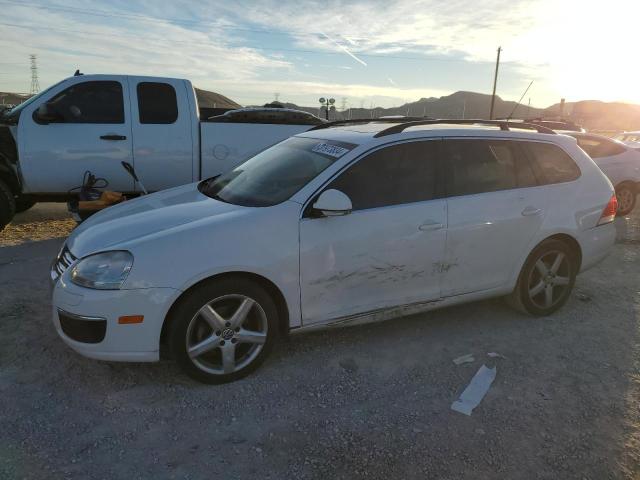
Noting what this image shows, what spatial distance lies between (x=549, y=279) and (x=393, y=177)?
1864mm

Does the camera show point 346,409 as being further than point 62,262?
No

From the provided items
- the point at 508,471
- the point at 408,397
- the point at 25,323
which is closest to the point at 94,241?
the point at 25,323

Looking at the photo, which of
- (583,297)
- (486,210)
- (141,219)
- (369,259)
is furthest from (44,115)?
(583,297)

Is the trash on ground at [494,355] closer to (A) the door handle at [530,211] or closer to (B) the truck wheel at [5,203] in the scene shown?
(A) the door handle at [530,211]

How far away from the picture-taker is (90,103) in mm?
6520

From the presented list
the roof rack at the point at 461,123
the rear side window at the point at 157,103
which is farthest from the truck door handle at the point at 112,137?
the roof rack at the point at 461,123

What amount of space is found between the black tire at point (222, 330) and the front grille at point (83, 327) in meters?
0.40

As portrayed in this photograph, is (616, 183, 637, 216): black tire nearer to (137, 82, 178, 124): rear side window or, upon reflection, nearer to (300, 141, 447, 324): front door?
(300, 141, 447, 324): front door

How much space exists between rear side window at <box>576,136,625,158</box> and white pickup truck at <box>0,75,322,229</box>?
598cm

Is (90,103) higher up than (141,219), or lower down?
higher up

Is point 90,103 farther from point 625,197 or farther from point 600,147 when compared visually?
point 625,197

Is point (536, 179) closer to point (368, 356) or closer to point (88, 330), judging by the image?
point (368, 356)

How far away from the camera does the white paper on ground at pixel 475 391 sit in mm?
3176

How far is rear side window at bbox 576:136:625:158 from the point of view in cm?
924
